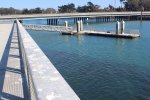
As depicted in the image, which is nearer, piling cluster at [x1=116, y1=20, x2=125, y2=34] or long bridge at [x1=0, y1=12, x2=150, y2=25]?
piling cluster at [x1=116, y1=20, x2=125, y2=34]

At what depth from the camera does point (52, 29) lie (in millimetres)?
74938

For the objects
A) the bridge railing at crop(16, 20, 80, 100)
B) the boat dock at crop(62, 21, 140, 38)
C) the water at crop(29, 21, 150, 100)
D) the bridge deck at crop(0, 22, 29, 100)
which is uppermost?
the bridge railing at crop(16, 20, 80, 100)

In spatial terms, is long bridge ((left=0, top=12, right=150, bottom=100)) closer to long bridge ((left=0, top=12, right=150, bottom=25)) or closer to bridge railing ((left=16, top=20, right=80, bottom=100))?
bridge railing ((left=16, top=20, right=80, bottom=100))

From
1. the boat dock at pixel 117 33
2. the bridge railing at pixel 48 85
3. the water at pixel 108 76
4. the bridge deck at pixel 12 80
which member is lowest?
the water at pixel 108 76

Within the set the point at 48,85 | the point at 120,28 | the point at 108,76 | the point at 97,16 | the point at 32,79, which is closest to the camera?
the point at 48,85

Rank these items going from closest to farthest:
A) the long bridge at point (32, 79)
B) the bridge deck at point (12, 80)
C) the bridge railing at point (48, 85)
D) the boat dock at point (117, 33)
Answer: the bridge railing at point (48, 85) < the long bridge at point (32, 79) < the bridge deck at point (12, 80) < the boat dock at point (117, 33)

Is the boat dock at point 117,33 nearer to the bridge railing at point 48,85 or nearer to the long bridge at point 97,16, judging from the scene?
the long bridge at point 97,16

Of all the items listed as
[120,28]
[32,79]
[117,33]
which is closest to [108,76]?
[32,79]

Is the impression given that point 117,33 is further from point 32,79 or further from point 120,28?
point 32,79

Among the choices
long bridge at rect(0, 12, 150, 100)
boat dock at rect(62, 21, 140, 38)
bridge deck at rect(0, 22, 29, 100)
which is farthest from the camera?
boat dock at rect(62, 21, 140, 38)

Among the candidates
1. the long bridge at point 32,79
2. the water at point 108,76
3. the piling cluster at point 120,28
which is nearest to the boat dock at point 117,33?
the piling cluster at point 120,28

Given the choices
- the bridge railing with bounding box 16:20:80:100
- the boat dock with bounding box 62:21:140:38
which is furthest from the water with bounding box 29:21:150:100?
the boat dock with bounding box 62:21:140:38

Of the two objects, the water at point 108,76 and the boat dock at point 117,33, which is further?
the boat dock at point 117,33

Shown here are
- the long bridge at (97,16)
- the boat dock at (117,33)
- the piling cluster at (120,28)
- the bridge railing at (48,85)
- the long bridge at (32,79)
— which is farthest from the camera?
the long bridge at (97,16)
